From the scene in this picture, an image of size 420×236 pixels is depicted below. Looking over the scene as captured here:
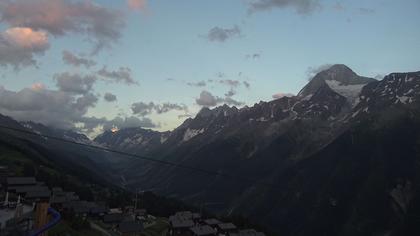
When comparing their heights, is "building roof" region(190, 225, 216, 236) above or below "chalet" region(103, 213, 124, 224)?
below

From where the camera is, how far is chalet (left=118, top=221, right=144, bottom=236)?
113188 millimetres

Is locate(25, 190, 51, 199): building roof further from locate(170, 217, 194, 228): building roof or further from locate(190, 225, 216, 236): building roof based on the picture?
locate(190, 225, 216, 236): building roof

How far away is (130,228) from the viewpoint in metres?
114

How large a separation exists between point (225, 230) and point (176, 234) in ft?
51.1

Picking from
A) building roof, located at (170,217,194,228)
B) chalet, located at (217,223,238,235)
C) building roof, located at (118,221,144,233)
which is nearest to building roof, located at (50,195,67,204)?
building roof, located at (118,221,144,233)

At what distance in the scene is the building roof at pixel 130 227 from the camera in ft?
372

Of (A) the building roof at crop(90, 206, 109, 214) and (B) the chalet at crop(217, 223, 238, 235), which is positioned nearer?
(A) the building roof at crop(90, 206, 109, 214)

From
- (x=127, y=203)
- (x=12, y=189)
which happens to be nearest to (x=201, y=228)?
(x=12, y=189)

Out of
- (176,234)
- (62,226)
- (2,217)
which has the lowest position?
(176,234)

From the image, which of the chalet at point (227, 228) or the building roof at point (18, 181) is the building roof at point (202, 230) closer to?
the chalet at point (227, 228)

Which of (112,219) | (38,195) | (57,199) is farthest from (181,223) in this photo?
(38,195)

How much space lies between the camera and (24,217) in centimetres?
5312

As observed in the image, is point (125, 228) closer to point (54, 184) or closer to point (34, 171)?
point (54, 184)

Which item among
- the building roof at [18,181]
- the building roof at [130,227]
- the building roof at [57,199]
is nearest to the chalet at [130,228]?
the building roof at [130,227]
